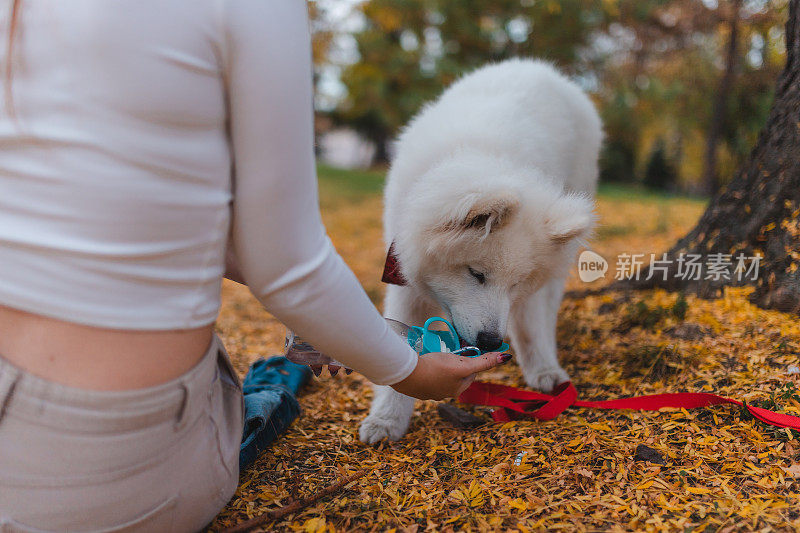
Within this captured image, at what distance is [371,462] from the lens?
214cm

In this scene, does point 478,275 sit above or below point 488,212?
below

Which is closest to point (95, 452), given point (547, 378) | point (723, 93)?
point (547, 378)

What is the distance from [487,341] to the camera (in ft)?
7.52

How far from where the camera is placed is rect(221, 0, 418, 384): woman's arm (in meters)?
1.11

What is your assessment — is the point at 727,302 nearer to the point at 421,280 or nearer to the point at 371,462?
the point at 421,280

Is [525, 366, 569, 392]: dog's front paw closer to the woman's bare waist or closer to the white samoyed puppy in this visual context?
the white samoyed puppy

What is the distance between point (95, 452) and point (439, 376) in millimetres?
890

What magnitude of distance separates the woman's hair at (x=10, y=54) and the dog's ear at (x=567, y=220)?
5.94 ft

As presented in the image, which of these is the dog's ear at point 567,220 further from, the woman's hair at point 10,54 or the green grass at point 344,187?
the green grass at point 344,187

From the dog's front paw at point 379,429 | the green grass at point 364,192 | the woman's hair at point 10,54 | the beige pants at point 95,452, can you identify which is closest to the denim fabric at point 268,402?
the dog's front paw at point 379,429

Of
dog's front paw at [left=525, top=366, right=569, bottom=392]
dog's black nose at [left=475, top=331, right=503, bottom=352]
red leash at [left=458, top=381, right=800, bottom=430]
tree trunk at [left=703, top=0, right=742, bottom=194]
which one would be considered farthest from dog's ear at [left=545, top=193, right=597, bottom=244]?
tree trunk at [left=703, top=0, right=742, bottom=194]

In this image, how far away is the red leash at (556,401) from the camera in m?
2.21

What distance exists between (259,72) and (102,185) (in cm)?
38

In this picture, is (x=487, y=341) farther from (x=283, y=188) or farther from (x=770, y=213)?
(x=770, y=213)
